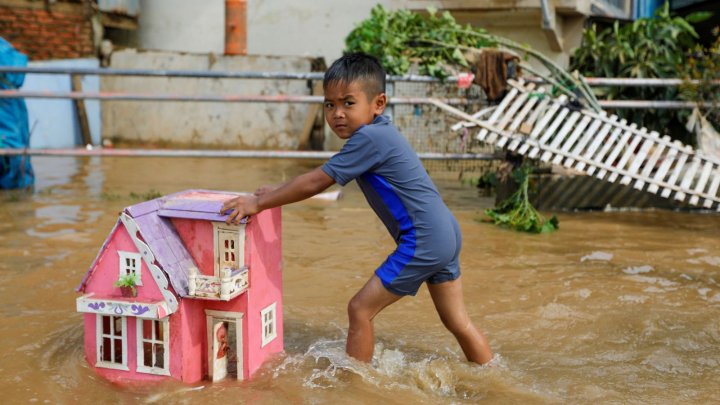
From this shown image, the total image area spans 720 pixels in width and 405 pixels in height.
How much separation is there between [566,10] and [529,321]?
6.86m

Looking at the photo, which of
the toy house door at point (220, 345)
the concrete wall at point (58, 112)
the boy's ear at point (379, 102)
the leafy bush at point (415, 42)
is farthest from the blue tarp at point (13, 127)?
the boy's ear at point (379, 102)

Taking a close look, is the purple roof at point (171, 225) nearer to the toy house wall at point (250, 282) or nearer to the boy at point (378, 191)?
the toy house wall at point (250, 282)

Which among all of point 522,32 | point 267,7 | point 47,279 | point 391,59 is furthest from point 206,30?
point 47,279

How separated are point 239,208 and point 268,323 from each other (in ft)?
2.06

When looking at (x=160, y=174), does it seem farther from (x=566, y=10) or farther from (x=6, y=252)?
(x=566, y=10)

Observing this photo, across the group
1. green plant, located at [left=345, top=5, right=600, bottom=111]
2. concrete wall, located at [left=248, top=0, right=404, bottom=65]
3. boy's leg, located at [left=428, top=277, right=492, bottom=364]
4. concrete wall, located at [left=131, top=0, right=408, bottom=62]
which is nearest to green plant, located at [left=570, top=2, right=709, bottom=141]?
green plant, located at [left=345, top=5, right=600, bottom=111]

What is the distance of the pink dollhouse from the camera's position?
3.04 m

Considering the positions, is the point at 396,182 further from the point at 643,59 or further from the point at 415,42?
the point at 643,59

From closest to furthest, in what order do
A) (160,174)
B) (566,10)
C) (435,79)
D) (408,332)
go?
(408,332) → (435,79) → (160,174) → (566,10)

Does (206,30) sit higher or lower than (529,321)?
higher

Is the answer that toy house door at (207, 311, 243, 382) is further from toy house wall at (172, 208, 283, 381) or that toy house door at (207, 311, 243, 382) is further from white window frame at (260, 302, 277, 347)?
white window frame at (260, 302, 277, 347)

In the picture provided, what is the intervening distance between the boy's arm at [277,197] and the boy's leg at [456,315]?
0.68 metres

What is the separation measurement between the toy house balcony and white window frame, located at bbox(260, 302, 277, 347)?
28 centimetres

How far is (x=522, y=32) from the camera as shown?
10625 millimetres
